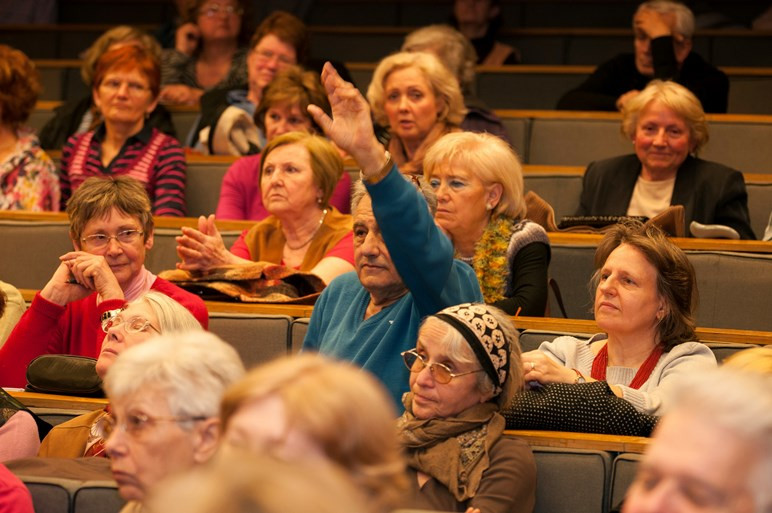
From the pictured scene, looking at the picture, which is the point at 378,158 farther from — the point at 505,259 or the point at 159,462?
the point at 505,259

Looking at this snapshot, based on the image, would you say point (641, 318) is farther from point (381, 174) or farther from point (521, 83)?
point (521, 83)

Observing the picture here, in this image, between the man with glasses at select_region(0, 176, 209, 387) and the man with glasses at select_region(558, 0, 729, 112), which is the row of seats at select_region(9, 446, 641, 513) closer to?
the man with glasses at select_region(0, 176, 209, 387)

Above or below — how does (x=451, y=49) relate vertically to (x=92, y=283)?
above

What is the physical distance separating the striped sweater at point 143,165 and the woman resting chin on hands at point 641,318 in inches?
61.9

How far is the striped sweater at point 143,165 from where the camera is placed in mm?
3693

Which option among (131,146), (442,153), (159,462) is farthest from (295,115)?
(159,462)

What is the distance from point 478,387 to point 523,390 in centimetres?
17

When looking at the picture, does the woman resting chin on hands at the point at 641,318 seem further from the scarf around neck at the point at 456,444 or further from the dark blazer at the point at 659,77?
the dark blazer at the point at 659,77

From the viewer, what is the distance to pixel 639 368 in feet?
7.91

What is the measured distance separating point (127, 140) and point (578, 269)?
1530 millimetres

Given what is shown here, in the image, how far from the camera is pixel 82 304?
9.03 feet

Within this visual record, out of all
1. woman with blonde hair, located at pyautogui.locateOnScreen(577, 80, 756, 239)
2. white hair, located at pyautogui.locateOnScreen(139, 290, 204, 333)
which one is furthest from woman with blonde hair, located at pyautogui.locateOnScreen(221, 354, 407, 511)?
woman with blonde hair, located at pyautogui.locateOnScreen(577, 80, 756, 239)

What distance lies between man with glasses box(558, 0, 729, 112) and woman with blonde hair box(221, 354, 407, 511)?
3106 mm

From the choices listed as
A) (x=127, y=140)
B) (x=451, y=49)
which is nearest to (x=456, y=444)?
(x=127, y=140)
